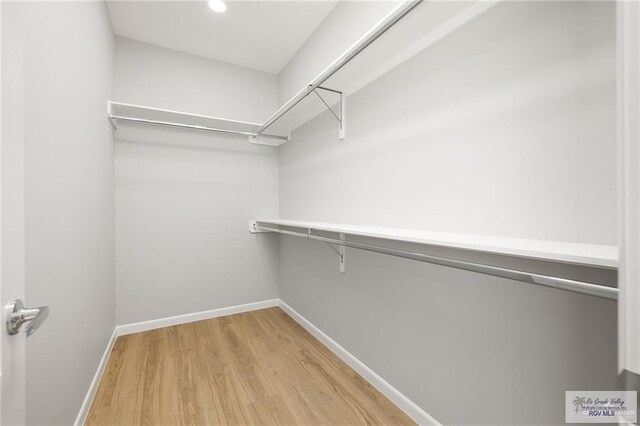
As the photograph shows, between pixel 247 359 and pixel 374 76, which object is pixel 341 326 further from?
pixel 374 76

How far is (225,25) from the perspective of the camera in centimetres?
200

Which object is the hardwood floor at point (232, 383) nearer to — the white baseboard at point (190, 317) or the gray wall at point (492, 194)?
the white baseboard at point (190, 317)

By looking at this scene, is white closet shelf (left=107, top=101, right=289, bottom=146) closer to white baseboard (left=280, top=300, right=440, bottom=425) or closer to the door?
Result: the door

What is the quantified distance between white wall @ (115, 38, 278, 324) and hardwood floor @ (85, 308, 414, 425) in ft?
1.36

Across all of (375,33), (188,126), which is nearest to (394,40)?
(375,33)

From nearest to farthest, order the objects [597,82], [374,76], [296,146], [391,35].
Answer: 1. [597,82]
2. [391,35]
3. [374,76]
4. [296,146]

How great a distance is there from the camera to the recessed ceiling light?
1767 mm

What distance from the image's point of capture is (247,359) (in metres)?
1.82

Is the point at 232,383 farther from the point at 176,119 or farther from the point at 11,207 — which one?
the point at 176,119

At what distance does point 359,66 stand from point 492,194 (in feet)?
3.04

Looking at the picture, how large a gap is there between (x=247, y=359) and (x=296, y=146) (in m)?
1.75

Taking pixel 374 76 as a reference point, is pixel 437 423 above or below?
below

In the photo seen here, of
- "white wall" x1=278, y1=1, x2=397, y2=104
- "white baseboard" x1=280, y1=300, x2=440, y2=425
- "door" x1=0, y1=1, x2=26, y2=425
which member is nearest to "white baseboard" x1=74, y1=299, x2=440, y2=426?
"white baseboard" x1=280, y1=300, x2=440, y2=425

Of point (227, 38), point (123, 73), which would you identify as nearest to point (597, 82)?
point (227, 38)
